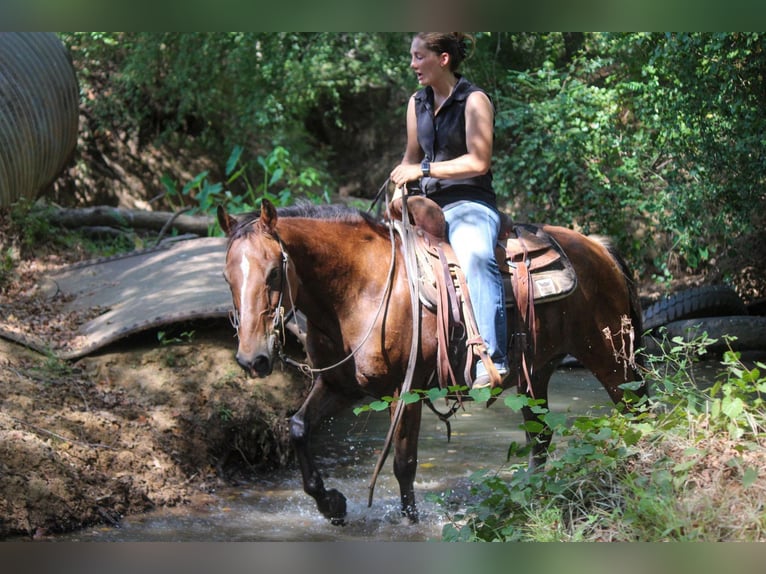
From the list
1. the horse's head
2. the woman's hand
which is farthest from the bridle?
the woman's hand

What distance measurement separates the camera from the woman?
5.06m

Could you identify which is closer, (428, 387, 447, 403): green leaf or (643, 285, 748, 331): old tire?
(428, 387, 447, 403): green leaf

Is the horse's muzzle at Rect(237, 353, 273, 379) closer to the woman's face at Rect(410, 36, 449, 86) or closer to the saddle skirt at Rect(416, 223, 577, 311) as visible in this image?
the saddle skirt at Rect(416, 223, 577, 311)

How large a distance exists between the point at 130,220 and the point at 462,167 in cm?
750

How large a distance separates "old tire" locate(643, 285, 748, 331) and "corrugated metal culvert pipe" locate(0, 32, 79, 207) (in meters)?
6.98

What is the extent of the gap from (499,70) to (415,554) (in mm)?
10587

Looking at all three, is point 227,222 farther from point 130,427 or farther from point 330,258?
point 130,427

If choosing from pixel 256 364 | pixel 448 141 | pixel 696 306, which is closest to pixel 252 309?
pixel 256 364

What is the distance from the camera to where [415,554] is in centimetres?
273

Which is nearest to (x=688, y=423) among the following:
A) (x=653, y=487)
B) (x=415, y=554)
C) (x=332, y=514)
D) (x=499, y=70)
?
(x=653, y=487)

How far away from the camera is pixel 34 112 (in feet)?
34.9

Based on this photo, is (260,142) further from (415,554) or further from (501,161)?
(415,554)

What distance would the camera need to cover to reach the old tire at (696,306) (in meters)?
9.50

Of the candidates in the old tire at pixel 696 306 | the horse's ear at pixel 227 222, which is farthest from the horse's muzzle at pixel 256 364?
the old tire at pixel 696 306
